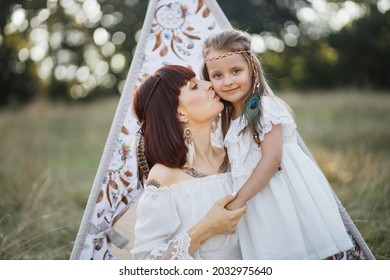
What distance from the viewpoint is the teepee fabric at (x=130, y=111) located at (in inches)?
104

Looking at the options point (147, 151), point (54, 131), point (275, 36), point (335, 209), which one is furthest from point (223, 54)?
point (275, 36)

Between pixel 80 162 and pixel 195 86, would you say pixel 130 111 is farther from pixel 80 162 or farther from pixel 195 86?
pixel 80 162

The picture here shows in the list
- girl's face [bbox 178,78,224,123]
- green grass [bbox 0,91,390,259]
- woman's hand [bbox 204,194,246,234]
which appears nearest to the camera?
woman's hand [bbox 204,194,246,234]

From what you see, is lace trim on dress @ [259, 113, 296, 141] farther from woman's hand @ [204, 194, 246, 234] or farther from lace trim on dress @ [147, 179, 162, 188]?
lace trim on dress @ [147, 179, 162, 188]

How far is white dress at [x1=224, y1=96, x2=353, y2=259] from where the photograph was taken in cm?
210

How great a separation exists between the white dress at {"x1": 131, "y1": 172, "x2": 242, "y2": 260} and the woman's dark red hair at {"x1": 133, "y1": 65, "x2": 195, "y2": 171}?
0.46 ft

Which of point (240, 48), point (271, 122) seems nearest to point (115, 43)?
point (240, 48)

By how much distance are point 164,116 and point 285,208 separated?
68 cm

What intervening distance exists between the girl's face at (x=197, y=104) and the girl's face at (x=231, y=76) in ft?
0.18

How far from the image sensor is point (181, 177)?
84.6 inches

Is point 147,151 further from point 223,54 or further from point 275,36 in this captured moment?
point 275,36

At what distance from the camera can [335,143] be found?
721cm

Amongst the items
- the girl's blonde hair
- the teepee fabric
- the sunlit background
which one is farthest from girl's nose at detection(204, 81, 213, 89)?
the sunlit background

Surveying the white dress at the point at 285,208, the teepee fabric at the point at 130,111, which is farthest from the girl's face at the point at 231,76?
the teepee fabric at the point at 130,111
